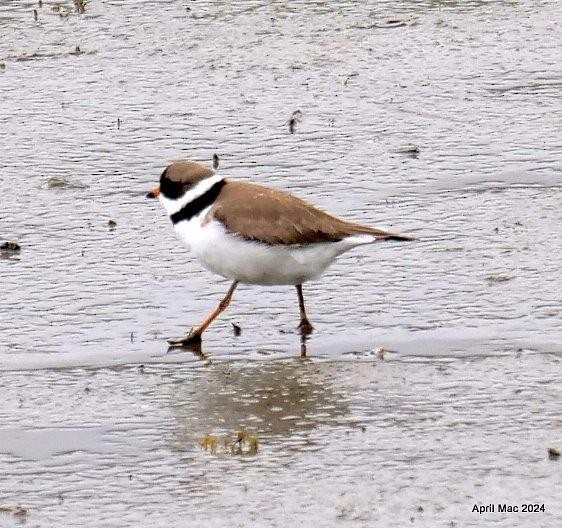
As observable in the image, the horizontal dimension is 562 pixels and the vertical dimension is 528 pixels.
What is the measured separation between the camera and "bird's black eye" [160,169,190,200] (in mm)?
6090

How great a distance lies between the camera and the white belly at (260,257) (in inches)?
228

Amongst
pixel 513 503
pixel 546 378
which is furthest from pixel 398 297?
pixel 513 503

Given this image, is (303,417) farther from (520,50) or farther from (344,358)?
(520,50)

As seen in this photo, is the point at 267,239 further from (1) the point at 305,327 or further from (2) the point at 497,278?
(2) the point at 497,278

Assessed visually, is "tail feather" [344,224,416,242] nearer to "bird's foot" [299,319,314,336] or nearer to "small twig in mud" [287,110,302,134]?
"bird's foot" [299,319,314,336]

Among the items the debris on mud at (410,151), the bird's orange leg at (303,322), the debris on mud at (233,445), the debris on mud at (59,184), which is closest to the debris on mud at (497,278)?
the bird's orange leg at (303,322)

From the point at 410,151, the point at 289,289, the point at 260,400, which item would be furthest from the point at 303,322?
the point at 410,151

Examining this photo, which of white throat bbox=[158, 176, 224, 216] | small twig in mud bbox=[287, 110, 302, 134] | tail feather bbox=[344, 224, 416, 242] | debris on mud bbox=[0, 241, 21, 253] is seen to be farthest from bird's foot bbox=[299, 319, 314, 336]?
small twig in mud bbox=[287, 110, 302, 134]

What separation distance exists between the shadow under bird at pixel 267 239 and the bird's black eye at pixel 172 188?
0.13 metres

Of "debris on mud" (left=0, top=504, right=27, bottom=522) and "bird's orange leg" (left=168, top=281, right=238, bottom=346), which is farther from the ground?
"bird's orange leg" (left=168, top=281, right=238, bottom=346)

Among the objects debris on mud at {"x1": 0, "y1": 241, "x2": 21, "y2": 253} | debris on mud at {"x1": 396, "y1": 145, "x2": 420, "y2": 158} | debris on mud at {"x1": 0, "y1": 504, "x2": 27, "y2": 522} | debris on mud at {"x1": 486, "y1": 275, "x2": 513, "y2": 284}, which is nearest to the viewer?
debris on mud at {"x1": 0, "y1": 504, "x2": 27, "y2": 522}

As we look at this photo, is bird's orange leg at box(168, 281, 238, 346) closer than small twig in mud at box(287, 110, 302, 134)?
Yes

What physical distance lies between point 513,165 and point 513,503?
3.28 metres

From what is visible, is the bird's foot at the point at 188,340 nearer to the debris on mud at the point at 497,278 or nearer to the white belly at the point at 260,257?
the white belly at the point at 260,257
